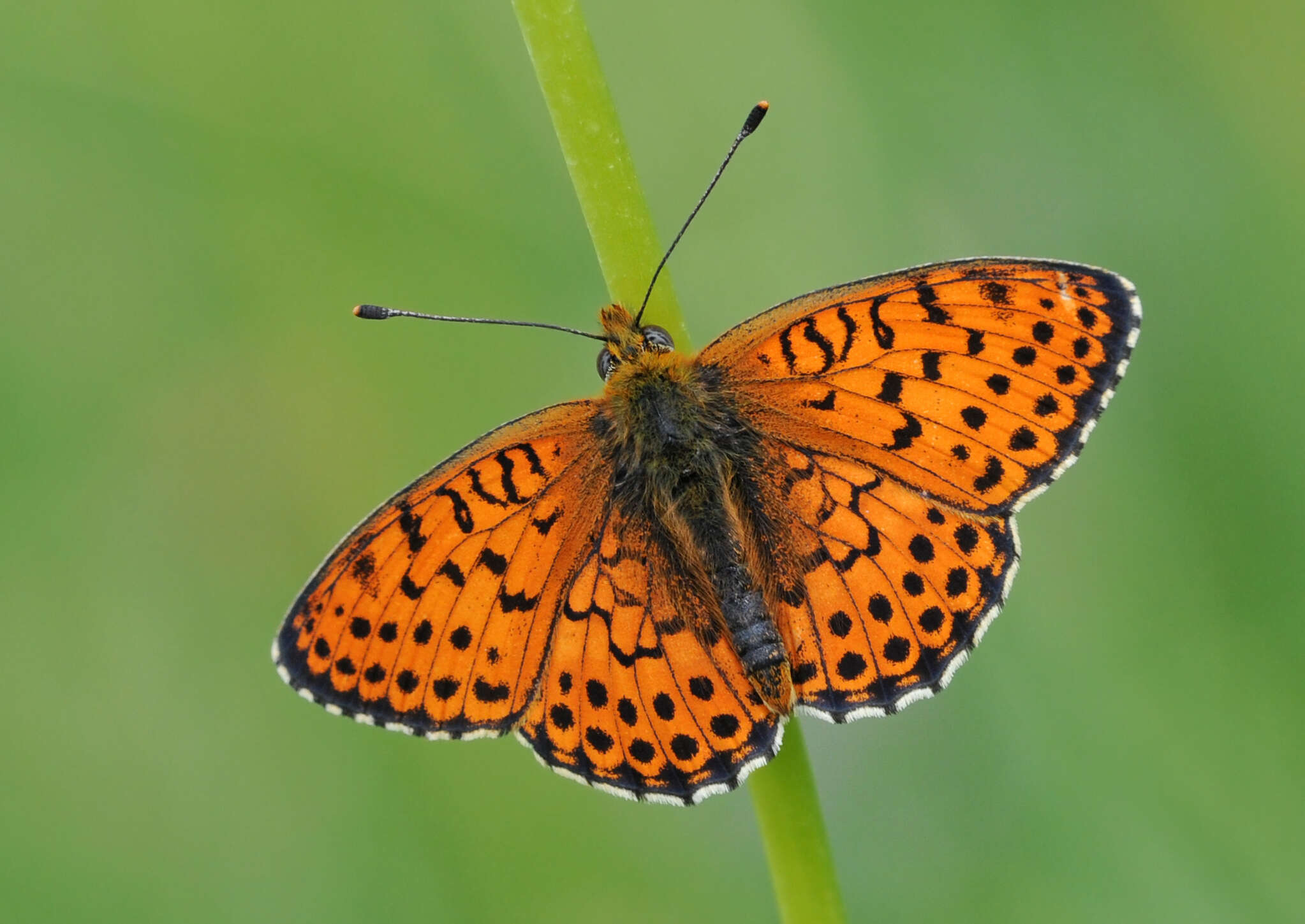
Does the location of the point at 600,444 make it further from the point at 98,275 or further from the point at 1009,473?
the point at 98,275

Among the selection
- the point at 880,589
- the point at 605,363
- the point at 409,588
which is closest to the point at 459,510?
the point at 409,588

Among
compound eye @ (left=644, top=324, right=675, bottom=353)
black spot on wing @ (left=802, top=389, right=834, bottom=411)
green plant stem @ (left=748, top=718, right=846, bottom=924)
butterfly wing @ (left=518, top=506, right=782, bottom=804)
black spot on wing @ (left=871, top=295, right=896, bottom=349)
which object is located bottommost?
green plant stem @ (left=748, top=718, right=846, bottom=924)

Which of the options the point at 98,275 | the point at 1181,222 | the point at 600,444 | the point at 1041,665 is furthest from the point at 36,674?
the point at 1181,222

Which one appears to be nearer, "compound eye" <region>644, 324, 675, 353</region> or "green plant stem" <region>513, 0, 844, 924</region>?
"green plant stem" <region>513, 0, 844, 924</region>

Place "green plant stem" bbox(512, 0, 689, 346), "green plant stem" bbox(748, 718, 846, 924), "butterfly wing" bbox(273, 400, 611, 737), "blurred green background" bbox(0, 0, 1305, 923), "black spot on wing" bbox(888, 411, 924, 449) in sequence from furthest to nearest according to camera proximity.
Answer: "blurred green background" bbox(0, 0, 1305, 923)
"black spot on wing" bbox(888, 411, 924, 449)
"butterfly wing" bbox(273, 400, 611, 737)
"green plant stem" bbox(748, 718, 846, 924)
"green plant stem" bbox(512, 0, 689, 346)


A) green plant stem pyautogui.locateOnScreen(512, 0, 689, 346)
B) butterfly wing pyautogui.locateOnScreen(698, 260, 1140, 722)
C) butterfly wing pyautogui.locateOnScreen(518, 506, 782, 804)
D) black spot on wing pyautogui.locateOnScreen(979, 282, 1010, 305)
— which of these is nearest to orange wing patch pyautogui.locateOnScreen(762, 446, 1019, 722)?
butterfly wing pyautogui.locateOnScreen(698, 260, 1140, 722)

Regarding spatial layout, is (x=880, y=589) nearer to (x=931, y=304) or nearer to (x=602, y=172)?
(x=931, y=304)

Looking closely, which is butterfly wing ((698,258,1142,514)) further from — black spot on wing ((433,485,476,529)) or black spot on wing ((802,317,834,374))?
black spot on wing ((433,485,476,529))
